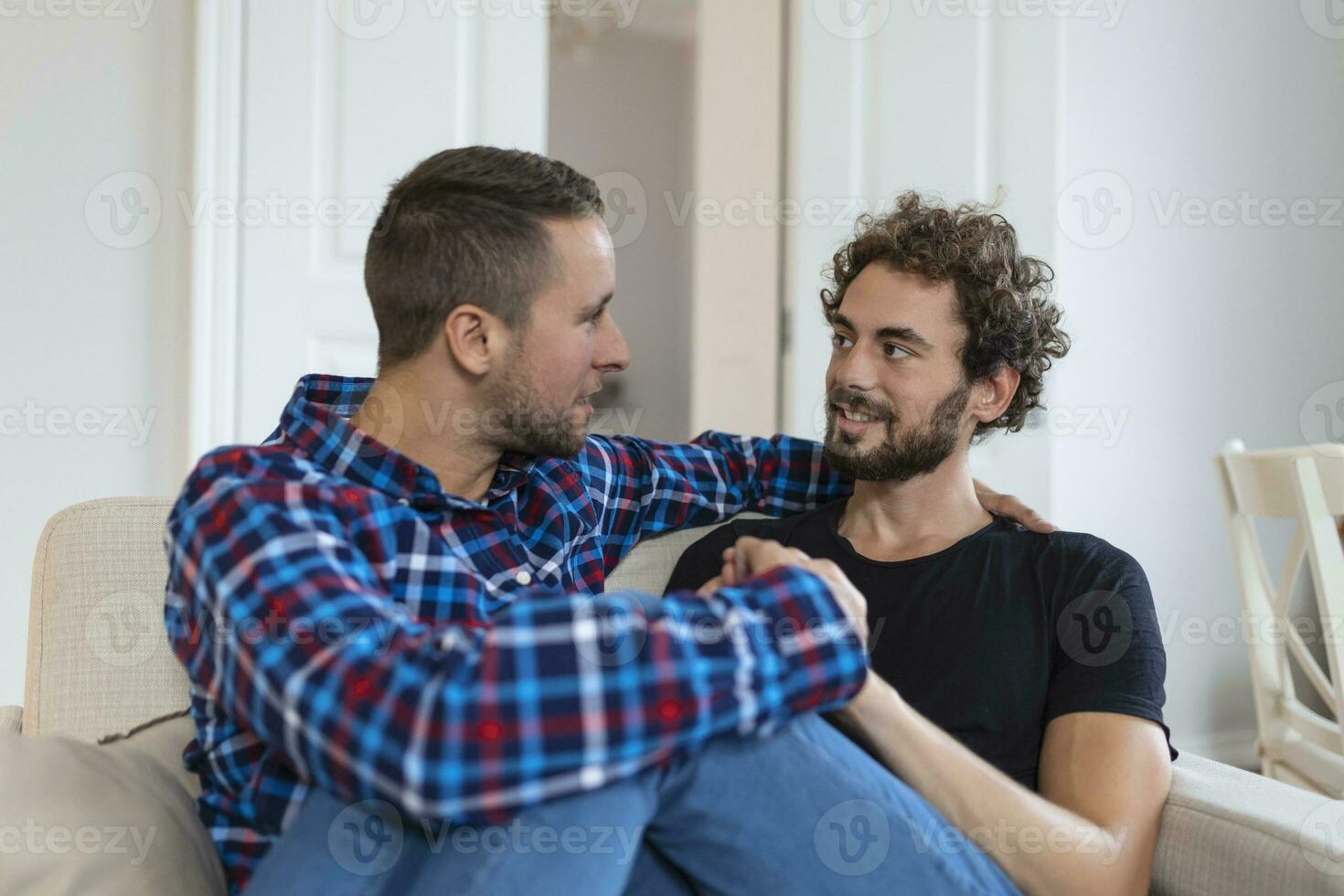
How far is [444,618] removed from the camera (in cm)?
109

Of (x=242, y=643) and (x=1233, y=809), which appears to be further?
(x=1233, y=809)

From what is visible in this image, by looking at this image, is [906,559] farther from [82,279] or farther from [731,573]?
[82,279]

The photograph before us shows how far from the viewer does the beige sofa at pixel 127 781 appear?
37.2 inches

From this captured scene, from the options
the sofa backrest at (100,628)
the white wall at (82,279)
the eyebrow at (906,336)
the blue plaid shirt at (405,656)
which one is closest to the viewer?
the blue plaid shirt at (405,656)

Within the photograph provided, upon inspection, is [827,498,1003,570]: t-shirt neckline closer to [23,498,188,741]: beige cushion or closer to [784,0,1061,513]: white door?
[23,498,188,741]: beige cushion

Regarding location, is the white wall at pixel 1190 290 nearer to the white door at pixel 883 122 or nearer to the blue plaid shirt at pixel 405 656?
the white door at pixel 883 122

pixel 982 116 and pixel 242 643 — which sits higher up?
pixel 982 116

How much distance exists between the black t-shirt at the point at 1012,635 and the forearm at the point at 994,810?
0.15 metres

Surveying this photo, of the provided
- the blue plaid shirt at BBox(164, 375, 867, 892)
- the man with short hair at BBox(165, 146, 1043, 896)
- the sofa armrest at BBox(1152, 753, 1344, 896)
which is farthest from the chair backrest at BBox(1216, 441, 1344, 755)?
the blue plaid shirt at BBox(164, 375, 867, 892)

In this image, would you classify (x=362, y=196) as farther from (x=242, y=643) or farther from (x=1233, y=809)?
(x=1233, y=809)

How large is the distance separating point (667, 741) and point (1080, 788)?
0.49 meters

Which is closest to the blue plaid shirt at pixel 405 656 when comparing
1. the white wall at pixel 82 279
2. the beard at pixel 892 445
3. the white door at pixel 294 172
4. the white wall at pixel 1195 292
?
the beard at pixel 892 445

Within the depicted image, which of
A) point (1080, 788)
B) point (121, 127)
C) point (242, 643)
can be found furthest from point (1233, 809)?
point (121, 127)

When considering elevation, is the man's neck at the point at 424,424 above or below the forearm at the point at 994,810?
above
